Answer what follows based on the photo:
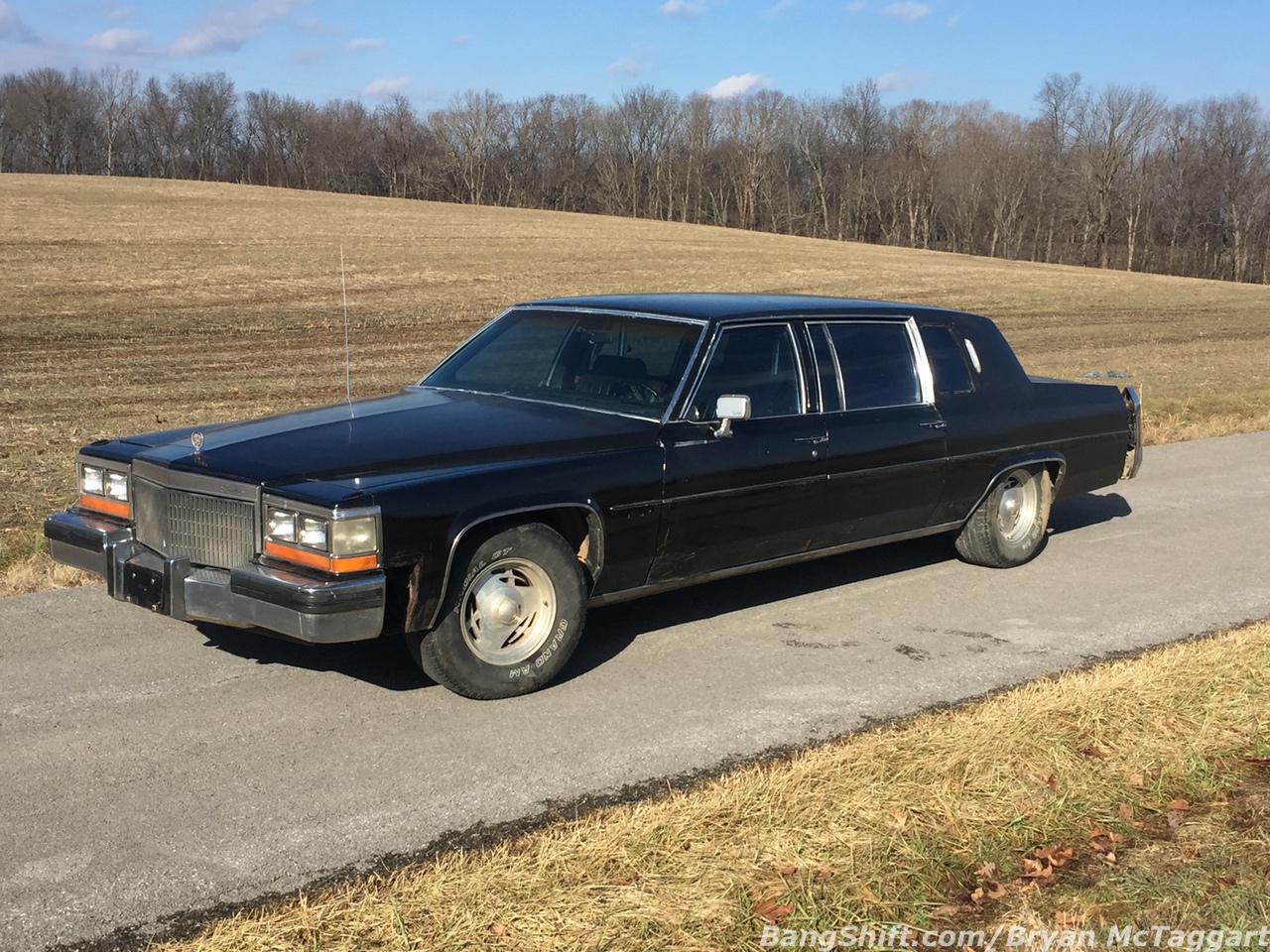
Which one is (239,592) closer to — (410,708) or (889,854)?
(410,708)

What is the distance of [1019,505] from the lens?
7.78 meters

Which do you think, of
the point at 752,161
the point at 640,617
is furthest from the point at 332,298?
the point at 752,161

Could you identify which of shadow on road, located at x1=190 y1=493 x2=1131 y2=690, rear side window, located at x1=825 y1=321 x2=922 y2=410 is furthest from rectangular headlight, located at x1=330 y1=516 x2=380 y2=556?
rear side window, located at x1=825 y1=321 x2=922 y2=410

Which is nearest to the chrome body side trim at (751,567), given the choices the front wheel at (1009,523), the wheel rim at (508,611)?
the front wheel at (1009,523)

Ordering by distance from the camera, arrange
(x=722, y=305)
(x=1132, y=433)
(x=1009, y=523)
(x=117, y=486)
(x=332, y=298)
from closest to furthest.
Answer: (x=117, y=486) < (x=722, y=305) < (x=1009, y=523) < (x=1132, y=433) < (x=332, y=298)

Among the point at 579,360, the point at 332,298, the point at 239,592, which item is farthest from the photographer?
the point at 332,298

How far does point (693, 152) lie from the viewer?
110688 mm

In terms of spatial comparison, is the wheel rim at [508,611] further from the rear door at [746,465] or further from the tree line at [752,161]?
the tree line at [752,161]

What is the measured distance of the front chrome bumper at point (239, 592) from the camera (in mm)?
4555

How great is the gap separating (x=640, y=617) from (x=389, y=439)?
5.95 ft

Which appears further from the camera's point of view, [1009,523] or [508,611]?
[1009,523]

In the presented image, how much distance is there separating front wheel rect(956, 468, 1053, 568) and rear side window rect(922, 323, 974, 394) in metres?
0.69

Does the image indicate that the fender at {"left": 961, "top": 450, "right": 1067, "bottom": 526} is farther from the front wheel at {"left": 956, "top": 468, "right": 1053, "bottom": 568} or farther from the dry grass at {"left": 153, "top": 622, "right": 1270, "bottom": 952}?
the dry grass at {"left": 153, "top": 622, "right": 1270, "bottom": 952}

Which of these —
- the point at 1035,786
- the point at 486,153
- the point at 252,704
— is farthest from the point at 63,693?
the point at 486,153
